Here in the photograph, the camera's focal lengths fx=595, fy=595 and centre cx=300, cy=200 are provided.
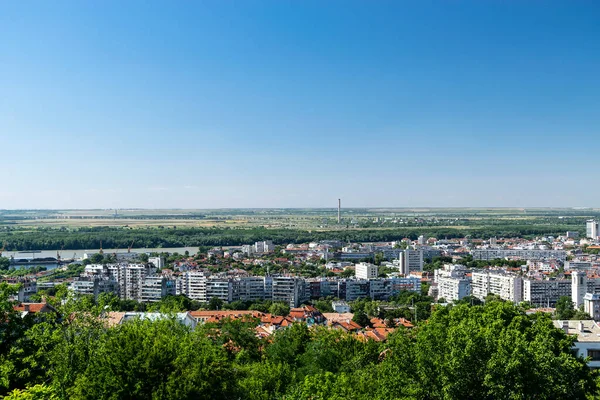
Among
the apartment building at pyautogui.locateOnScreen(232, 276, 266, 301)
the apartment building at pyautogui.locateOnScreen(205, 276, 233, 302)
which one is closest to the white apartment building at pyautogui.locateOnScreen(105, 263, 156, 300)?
the apartment building at pyautogui.locateOnScreen(205, 276, 233, 302)

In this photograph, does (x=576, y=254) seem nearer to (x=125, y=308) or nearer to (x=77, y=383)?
(x=125, y=308)

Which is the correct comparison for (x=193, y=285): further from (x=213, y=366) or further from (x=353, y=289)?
(x=213, y=366)

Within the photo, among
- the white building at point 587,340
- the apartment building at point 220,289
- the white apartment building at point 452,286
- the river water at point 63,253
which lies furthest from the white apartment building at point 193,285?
the river water at point 63,253

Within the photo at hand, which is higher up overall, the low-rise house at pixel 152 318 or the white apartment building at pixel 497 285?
the low-rise house at pixel 152 318

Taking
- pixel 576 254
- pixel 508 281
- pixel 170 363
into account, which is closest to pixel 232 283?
pixel 508 281

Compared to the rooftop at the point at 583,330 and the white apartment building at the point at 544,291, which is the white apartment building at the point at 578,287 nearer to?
the white apartment building at the point at 544,291

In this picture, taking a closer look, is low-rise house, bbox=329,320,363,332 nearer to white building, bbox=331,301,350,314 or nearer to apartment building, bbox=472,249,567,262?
white building, bbox=331,301,350,314

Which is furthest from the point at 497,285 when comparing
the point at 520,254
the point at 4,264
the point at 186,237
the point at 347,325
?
the point at 186,237
